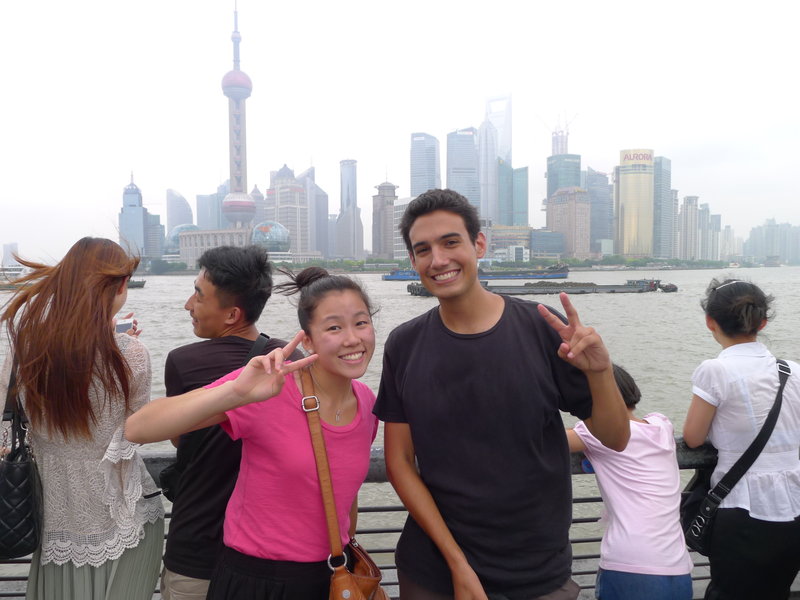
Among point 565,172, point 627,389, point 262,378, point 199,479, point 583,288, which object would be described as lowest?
point 583,288

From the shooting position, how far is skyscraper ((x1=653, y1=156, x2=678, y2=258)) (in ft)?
422

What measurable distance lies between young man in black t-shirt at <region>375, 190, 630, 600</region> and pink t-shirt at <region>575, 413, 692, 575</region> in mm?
270

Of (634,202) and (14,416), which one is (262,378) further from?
(634,202)

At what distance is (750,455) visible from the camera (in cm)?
210

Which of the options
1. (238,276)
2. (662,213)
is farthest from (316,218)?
(238,276)

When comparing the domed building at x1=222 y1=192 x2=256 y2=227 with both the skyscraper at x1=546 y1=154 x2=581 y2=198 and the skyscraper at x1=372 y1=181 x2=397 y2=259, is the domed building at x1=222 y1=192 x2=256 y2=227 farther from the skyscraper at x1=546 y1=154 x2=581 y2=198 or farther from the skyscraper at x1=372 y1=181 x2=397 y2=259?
the skyscraper at x1=546 y1=154 x2=581 y2=198

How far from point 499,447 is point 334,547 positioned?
0.53 meters

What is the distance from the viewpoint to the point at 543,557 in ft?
5.47

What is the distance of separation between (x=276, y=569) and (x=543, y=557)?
29.8 inches

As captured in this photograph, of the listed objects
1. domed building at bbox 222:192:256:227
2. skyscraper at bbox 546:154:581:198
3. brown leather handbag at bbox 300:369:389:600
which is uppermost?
skyscraper at bbox 546:154:581:198

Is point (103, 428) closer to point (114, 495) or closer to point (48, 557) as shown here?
point (114, 495)

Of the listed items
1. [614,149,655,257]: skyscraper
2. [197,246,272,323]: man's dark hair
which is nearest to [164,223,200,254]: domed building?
[614,149,655,257]: skyscraper

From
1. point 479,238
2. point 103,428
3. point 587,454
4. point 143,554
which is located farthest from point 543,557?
point 103,428

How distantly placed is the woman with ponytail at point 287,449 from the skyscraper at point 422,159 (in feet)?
513
